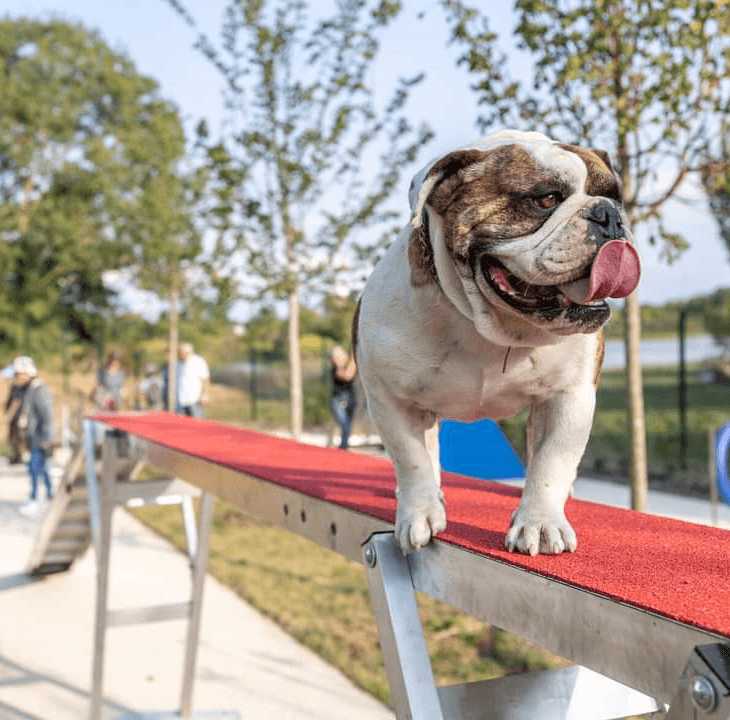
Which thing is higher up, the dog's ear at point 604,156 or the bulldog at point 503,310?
the dog's ear at point 604,156

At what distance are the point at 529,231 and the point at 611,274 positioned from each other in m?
0.18

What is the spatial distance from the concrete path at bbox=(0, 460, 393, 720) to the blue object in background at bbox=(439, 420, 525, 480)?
167cm

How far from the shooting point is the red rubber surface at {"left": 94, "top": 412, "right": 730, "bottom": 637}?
1.46 m

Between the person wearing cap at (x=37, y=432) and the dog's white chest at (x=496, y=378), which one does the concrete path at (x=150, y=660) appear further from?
the dog's white chest at (x=496, y=378)

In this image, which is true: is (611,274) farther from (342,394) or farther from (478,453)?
(342,394)

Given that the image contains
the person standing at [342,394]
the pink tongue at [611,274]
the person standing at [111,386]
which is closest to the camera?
the pink tongue at [611,274]

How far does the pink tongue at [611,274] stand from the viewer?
1.62 m

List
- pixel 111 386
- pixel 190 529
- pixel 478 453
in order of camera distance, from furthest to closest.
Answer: pixel 111 386, pixel 478 453, pixel 190 529

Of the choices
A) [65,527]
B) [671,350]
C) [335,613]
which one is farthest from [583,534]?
[671,350]

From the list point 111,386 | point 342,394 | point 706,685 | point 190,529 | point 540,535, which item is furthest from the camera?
point 111,386

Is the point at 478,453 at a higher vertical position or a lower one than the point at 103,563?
higher

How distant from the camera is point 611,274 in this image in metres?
1.62

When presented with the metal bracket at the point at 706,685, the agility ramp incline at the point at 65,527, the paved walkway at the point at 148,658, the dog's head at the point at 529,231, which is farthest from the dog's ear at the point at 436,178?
the agility ramp incline at the point at 65,527

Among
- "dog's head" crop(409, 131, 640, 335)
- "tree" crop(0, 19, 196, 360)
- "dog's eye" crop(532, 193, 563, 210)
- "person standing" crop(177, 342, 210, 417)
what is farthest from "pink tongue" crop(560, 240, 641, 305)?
"tree" crop(0, 19, 196, 360)
